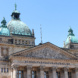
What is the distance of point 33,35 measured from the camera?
2493 inches

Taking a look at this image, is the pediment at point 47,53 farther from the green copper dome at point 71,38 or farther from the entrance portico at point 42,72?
the green copper dome at point 71,38

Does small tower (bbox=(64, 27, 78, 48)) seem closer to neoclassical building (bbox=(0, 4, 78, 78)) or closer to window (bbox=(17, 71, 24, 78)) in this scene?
neoclassical building (bbox=(0, 4, 78, 78))

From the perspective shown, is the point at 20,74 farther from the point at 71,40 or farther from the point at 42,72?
the point at 71,40

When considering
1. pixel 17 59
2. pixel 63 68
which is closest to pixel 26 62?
pixel 17 59

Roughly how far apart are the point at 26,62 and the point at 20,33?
17240 mm

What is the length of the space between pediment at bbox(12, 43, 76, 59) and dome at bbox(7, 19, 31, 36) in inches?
577

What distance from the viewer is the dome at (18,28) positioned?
61938mm

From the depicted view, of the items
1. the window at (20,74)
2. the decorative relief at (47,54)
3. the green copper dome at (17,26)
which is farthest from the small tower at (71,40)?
the window at (20,74)

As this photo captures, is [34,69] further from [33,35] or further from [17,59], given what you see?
[33,35]

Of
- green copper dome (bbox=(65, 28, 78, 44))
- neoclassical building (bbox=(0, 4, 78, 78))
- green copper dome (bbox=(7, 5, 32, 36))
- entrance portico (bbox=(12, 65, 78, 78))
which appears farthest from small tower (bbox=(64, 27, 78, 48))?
green copper dome (bbox=(7, 5, 32, 36))

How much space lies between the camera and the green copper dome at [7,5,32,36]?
6203 centimetres

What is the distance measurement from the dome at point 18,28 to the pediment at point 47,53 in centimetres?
1466

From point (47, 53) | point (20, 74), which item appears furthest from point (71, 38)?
point (20, 74)

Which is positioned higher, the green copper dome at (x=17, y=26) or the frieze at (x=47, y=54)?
the green copper dome at (x=17, y=26)
